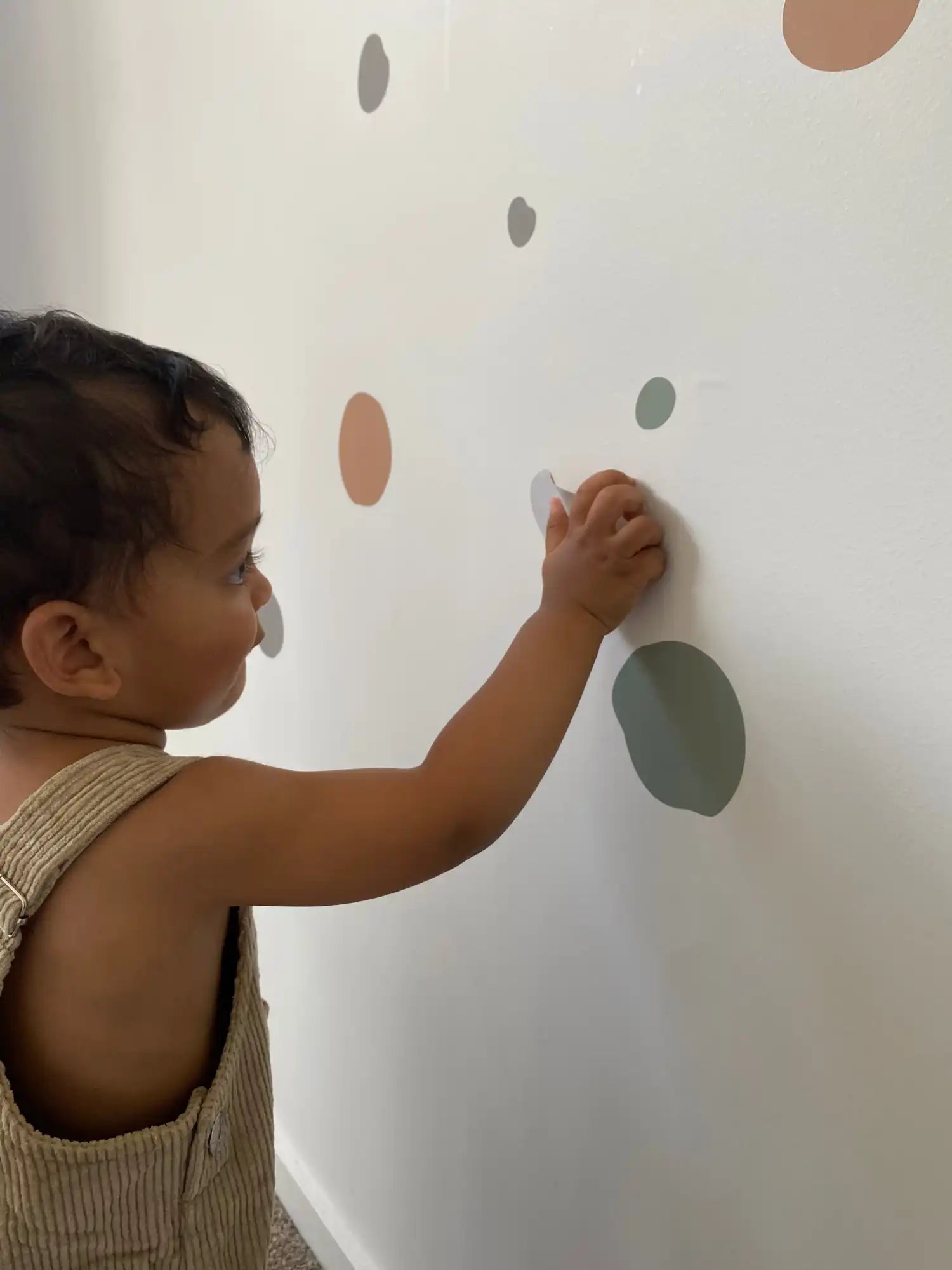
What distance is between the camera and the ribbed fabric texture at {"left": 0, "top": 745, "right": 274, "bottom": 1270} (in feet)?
1.60

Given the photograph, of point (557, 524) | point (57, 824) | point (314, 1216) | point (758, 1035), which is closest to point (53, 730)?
point (57, 824)

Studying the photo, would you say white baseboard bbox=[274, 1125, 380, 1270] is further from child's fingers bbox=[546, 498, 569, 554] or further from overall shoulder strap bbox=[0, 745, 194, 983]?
child's fingers bbox=[546, 498, 569, 554]

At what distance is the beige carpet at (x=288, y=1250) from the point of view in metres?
1.01

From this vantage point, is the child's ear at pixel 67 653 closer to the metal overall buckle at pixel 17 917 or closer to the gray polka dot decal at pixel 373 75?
the metal overall buckle at pixel 17 917

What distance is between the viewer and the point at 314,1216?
100 cm

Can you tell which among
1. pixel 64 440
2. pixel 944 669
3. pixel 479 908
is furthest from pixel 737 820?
pixel 64 440

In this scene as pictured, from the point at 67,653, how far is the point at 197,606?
66 millimetres

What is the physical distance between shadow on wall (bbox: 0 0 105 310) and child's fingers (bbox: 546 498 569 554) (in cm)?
81

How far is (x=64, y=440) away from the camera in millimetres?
456

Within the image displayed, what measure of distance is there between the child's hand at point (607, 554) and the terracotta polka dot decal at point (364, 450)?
23 centimetres

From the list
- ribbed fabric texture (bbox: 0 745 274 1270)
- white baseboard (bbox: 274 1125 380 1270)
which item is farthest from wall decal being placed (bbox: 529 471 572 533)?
white baseboard (bbox: 274 1125 380 1270)

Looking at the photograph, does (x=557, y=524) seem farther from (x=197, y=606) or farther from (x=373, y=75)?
(x=373, y=75)

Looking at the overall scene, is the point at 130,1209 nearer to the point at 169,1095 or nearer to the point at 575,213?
the point at 169,1095

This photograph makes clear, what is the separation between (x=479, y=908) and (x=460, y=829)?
0.22m
